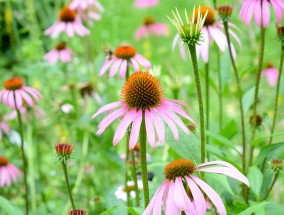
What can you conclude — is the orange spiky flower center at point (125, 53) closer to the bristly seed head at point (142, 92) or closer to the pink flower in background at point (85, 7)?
the bristly seed head at point (142, 92)

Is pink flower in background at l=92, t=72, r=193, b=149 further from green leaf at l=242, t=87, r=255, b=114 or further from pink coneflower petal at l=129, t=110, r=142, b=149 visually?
green leaf at l=242, t=87, r=255, b=114

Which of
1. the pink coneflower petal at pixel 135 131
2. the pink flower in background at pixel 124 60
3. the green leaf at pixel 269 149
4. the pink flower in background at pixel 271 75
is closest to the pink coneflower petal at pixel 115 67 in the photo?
the pink flower in background at pixel 124 60

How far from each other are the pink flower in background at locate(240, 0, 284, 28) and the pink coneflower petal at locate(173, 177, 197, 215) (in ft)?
1.46

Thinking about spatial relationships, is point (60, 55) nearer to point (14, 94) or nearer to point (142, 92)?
point (14, 94)

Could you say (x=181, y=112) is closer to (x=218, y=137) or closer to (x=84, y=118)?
(x=218, y=137)

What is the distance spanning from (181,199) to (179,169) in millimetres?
70

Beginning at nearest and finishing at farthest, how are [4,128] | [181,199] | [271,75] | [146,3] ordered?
[181,199] → [4,128] → [271,75] → [146,3]

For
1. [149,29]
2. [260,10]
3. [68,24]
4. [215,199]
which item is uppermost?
[149,29]

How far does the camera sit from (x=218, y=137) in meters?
1.12

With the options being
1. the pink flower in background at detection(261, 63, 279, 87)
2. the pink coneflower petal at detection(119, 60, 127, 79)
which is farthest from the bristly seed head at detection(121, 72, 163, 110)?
the pink flower in background at detection(261, 63, 279, 87)

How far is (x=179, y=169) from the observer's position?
2.60 feet

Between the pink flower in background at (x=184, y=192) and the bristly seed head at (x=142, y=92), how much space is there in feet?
0.35

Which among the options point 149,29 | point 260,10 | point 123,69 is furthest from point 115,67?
point 149,29

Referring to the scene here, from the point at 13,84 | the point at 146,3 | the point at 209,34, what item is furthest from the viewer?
the point at 146,3
